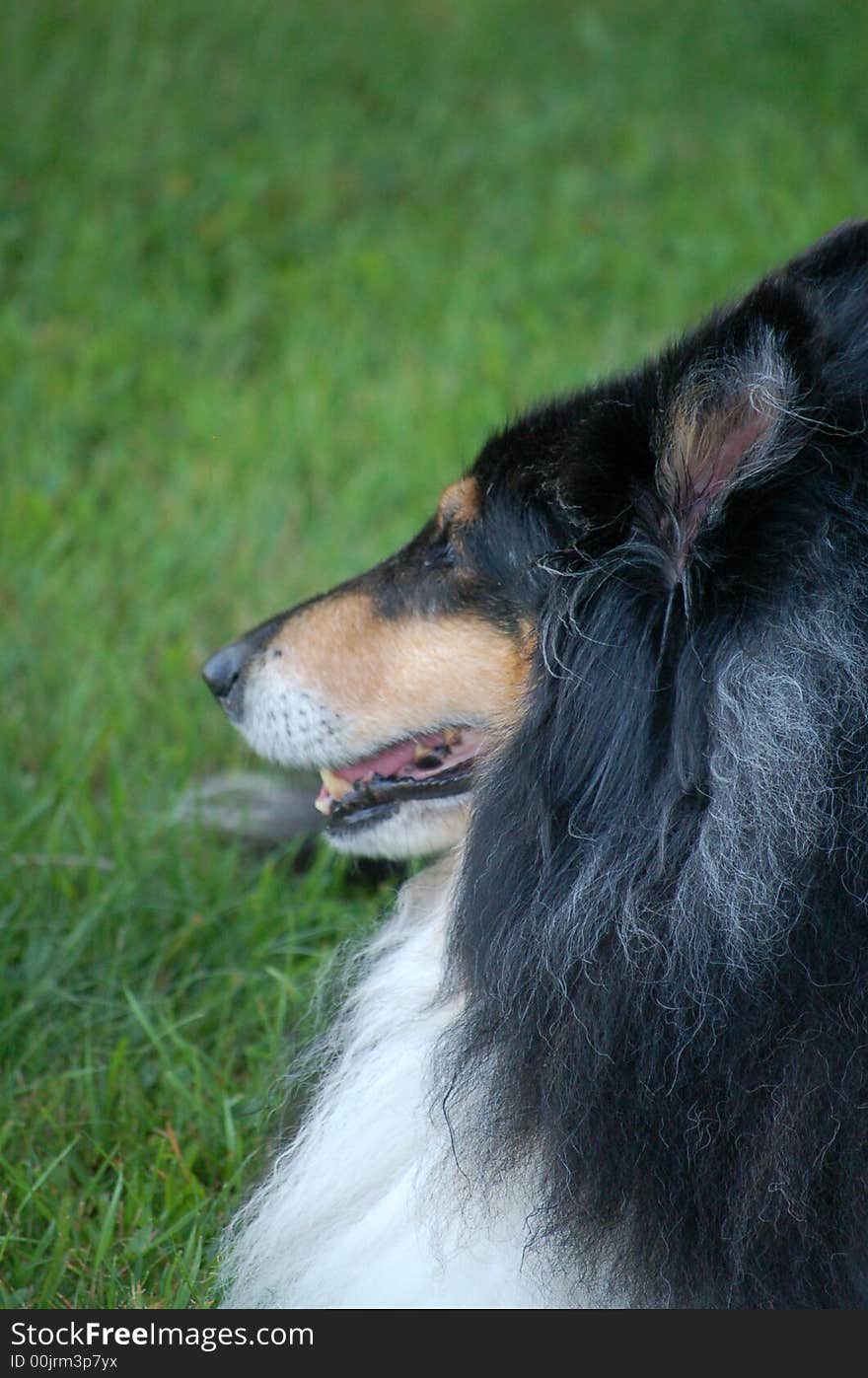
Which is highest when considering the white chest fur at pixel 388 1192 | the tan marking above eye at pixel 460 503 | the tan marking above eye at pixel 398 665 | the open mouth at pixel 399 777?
the tan marking above eye at pixel 460 503

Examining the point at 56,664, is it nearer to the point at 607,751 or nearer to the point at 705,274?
the point at 607,751

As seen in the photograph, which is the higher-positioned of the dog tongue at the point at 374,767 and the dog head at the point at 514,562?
the dog head at the point at 514,562

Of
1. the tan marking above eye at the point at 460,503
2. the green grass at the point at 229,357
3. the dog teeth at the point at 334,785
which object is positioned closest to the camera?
the tan marking above eye at the point at 460,503

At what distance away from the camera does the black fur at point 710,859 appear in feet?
5.75

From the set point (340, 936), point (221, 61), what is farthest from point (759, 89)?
point (340, 936)

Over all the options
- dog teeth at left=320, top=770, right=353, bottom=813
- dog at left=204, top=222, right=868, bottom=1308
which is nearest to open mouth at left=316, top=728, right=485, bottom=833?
dog teeth at left=320, top=770, right=353, bottom=813

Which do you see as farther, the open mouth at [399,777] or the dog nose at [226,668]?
the dog nose at [226,668]

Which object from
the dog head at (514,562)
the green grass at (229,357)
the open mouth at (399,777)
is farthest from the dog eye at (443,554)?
the green grass at (229,357)

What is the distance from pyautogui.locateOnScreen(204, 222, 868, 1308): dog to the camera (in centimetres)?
176

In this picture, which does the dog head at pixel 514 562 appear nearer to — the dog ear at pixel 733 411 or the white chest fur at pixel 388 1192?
the dog ear at pixel 733 411

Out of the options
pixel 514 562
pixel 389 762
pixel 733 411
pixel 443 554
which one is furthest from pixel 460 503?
pixel 733 411

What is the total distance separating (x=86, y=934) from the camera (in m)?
3.06

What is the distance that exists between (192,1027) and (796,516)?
1.74 m

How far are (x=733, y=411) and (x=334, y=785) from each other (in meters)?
1.10
